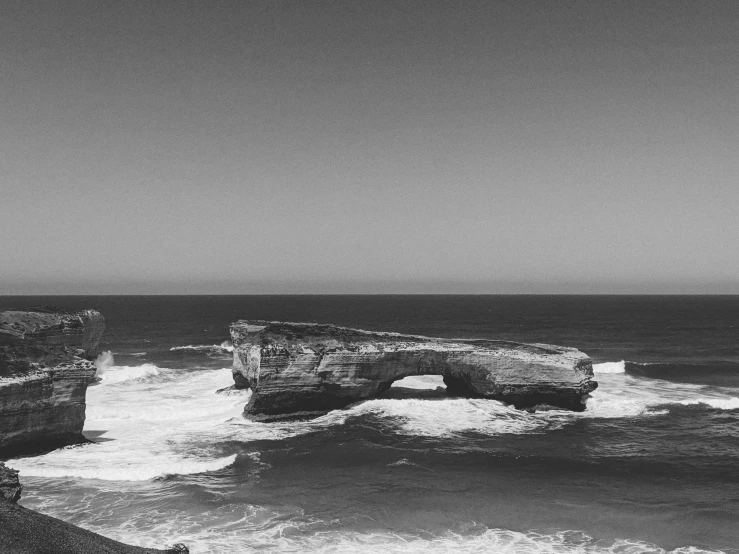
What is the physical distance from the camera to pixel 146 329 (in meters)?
92.9

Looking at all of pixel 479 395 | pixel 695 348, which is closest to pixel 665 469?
pixel 479 395

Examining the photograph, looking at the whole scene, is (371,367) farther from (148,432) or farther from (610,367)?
(610,367)

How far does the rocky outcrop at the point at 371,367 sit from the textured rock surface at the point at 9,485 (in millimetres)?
16417

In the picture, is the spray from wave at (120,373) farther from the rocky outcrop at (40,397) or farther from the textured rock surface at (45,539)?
the textured rock surface at (45,539)

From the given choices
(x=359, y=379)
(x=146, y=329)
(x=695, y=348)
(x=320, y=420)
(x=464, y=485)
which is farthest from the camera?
(x=146, y=329)

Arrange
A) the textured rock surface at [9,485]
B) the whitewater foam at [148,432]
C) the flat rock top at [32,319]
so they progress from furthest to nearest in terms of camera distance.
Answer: the flat rock top at [32,319] < the whitewater foam at [148,432] < the textured rock surface at [9,485]

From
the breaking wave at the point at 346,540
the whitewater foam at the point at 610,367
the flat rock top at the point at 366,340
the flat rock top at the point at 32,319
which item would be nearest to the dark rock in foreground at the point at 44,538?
Result: the breaking wave at the point at 346,540

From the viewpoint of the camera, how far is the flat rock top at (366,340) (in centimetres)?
3030

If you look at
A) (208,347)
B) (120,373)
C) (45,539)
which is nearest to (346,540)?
(45,539)

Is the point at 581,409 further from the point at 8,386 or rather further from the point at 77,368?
the point at 8,386

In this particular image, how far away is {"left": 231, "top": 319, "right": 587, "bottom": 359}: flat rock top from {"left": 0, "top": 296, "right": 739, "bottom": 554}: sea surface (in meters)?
3.61

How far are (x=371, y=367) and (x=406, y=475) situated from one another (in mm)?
10496

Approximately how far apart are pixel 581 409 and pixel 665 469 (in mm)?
9145

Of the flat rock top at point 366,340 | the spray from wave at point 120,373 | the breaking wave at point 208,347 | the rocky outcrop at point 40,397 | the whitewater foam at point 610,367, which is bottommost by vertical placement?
the breaking wave at point 208,347
